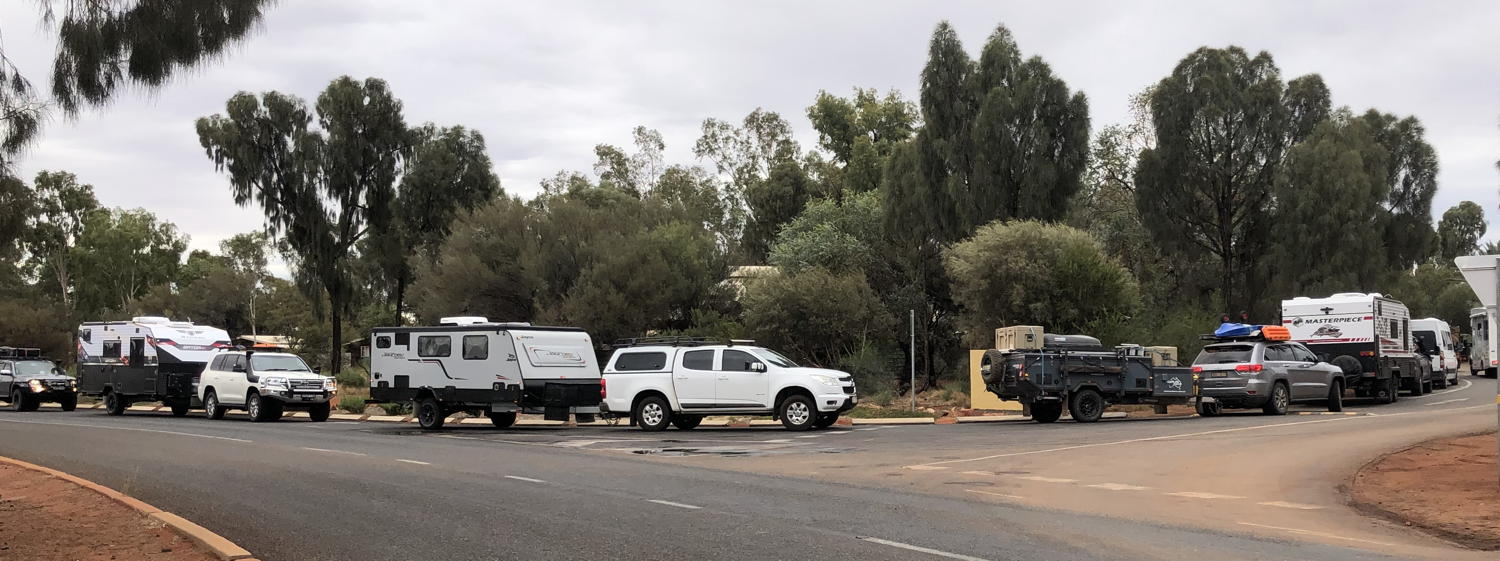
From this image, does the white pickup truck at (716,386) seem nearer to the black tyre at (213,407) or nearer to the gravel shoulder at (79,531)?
the gravel shoulder at (79,531)

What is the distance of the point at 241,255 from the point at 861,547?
104 metres

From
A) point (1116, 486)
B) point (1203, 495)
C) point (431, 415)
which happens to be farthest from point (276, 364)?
point (1203, 495)

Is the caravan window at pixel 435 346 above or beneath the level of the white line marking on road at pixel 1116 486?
above

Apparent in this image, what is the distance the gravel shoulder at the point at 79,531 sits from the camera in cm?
932

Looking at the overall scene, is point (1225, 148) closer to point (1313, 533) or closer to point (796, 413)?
point (796, 413)

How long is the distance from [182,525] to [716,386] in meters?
14.6

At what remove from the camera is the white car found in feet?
99.9

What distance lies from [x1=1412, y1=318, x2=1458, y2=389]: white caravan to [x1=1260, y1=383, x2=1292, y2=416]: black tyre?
1626cm

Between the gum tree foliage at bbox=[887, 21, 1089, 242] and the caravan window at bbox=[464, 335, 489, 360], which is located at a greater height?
the gum tree foliage at bbox=[887, 21, 1089, 242]

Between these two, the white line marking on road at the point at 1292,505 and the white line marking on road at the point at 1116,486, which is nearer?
the white line marking on road at the point at 1292,505

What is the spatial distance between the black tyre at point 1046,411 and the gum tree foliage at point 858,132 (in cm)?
4074

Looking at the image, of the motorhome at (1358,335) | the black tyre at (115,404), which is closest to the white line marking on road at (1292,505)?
the motorhome at (1358,335)

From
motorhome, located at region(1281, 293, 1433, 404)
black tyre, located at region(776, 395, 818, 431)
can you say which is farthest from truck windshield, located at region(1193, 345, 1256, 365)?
black tyre, located at region(776, 395, 818, 431)

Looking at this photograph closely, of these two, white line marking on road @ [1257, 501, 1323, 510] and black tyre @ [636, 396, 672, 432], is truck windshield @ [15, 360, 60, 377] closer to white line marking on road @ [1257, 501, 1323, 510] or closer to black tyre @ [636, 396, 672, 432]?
black tyre @ [636, 396, 672, 432]
